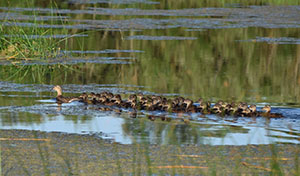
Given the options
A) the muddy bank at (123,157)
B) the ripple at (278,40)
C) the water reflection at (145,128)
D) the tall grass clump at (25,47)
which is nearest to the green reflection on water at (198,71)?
the ripple at (278,40)

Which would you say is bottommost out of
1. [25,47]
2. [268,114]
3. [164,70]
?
[164,70]

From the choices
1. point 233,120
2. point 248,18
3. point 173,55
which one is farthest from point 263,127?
point 248,18

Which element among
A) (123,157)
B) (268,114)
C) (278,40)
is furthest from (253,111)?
(278,40)

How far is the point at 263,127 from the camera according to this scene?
28.8ft

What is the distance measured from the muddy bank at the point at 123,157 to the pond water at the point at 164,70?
0.95ft

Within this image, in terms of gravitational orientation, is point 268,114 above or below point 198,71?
above

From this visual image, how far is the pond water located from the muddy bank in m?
0.29

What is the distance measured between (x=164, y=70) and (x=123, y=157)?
7.20 metres

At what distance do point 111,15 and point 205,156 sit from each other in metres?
17.7

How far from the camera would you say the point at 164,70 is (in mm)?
14047

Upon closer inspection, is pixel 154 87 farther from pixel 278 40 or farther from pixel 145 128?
pixel 278 40

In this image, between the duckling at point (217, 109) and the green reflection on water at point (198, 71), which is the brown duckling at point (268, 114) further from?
the green reflection on water at point (198, 71)

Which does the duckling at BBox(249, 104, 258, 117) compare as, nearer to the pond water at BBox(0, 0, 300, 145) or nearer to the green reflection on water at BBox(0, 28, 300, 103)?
the pond water at BBox(0, 0, 300, 145)

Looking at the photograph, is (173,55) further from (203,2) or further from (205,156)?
(203,2)
